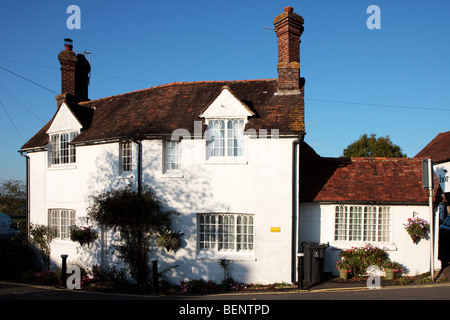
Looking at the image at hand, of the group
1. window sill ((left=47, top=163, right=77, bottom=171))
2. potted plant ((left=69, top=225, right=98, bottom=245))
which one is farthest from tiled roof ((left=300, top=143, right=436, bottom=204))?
window sill ((left=47, top=163, right=77, bottom=171))

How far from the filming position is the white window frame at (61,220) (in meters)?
13.6

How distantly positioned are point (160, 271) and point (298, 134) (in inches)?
261

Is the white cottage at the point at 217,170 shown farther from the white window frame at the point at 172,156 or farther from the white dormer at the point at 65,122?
the white dormer at the point at 65,122

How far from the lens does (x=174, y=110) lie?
508 inches

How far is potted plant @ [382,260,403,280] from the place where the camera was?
37.7 ft

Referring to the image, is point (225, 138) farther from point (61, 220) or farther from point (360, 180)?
point (61, 220)

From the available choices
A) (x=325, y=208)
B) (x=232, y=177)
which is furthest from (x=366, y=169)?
(x=232, y=177)

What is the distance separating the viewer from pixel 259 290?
10.6m

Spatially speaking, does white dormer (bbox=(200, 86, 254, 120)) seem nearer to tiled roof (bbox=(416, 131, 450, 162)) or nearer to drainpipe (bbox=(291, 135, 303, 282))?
drainpipe (bbox=(291, 135, 303, 282))

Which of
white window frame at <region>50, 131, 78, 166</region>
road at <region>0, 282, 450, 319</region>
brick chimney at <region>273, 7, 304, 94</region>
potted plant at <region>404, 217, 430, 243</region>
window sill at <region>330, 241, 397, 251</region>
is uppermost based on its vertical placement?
brick chimney at <region>273, 7, 304, 94</region>

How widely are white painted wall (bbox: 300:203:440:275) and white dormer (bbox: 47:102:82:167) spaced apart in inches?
385

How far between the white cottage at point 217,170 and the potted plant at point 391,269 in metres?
3.34
